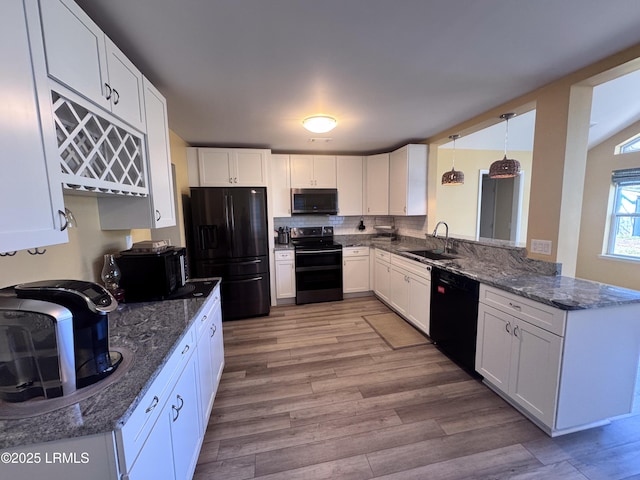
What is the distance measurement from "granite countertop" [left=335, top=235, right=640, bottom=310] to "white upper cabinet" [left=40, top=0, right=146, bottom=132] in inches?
105

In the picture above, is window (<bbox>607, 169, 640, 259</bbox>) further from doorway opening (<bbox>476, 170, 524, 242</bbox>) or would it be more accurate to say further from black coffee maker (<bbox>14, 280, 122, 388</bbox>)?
black coffee maker (<bbox>14, 280, 122, 388</bbox>)

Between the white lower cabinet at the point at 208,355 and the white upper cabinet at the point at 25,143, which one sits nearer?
the white upper cabinet at the point at 25,143

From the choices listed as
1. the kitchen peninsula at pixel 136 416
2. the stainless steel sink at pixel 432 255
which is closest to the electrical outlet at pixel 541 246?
the stainless steel sink at pixel 432 255

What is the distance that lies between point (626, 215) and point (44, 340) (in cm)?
668

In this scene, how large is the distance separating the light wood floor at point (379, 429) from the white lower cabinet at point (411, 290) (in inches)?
17.6

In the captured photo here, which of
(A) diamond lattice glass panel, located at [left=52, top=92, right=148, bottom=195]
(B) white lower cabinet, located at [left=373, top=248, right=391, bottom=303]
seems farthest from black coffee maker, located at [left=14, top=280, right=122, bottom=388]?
(B) white lower cabinet, located at [left=373, top=248, right=391, bottom=303]

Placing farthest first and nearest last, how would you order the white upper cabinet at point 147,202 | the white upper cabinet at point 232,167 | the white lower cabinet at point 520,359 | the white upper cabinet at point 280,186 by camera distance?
the white upper cabinet at point 280,186
the white upper cabinet at point 232,167
the white upper cabinet at point 147,202
the white lower cabinet at point 520,359

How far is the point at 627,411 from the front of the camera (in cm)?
174

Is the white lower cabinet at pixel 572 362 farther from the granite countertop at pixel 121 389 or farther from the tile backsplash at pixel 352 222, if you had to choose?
the tile backsplash at pixel 352 222

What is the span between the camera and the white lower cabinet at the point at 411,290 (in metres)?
2.93

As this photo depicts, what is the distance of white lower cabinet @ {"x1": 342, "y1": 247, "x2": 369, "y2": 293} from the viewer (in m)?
4.17

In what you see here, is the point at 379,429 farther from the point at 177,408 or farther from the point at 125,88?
the point at 125,88

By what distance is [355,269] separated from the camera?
4.23 m

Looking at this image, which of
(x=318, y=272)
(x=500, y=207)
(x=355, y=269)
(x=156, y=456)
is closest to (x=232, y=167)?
(x=318, y=272)
